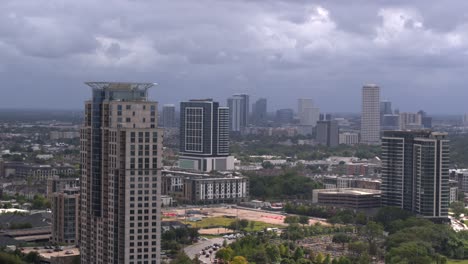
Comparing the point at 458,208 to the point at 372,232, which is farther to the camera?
the point at 458,208

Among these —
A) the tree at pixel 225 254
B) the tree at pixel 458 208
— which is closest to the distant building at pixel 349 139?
the tree at pixel 458 208

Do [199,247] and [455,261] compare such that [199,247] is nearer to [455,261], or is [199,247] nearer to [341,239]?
[341,239]

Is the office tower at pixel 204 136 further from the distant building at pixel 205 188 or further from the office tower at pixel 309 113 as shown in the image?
the office tower at pixel 309 113

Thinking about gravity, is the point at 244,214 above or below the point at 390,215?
below

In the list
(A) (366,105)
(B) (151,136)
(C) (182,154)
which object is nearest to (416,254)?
(B) (151,136)

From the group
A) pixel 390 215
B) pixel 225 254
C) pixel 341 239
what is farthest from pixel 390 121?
pixel 225 254

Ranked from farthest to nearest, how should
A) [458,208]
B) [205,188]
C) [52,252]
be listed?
[205,188], [458,208], [52,252]

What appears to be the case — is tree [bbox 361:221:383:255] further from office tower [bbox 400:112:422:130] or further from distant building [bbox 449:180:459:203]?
office tower [bbox 400:112:422:130]
